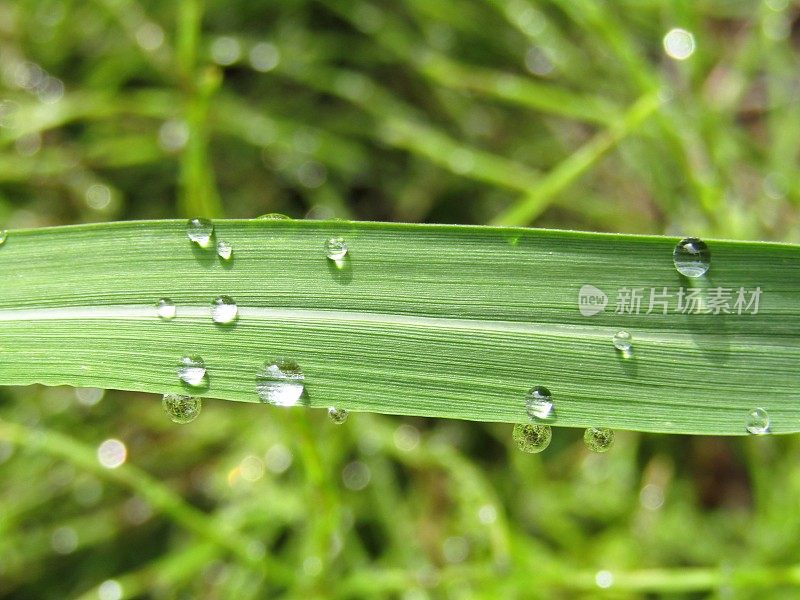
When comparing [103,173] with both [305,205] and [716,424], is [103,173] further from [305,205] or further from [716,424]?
[716,424]

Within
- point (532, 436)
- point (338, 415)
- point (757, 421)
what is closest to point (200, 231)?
point (338, 415)

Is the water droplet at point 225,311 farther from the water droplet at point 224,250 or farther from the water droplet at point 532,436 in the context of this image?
the water droplet at point 532,436

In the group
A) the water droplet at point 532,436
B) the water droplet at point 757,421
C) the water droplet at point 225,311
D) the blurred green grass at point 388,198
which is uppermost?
the blurred green grass at point 388,198

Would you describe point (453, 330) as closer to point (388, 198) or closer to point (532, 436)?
point (532, 436)

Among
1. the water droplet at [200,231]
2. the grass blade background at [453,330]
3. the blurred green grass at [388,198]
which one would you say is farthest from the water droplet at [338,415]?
the blurred green grass at [388,198]

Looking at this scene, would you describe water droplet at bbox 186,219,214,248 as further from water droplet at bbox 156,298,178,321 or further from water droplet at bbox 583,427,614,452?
water droplet at bbox 583,427,614,452

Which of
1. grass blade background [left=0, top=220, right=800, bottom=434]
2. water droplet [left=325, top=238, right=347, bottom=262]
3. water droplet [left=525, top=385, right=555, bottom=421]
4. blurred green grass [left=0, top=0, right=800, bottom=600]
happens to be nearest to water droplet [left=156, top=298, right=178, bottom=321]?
grass blade background [left=0, top=220, right=800, bottom=434]

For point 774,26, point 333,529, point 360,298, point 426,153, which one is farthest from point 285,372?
point 774,26

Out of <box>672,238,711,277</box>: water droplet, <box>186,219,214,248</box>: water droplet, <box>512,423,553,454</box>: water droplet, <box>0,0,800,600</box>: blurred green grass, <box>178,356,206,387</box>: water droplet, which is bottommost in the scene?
<box>178,356,206,387</box>: water droplet
